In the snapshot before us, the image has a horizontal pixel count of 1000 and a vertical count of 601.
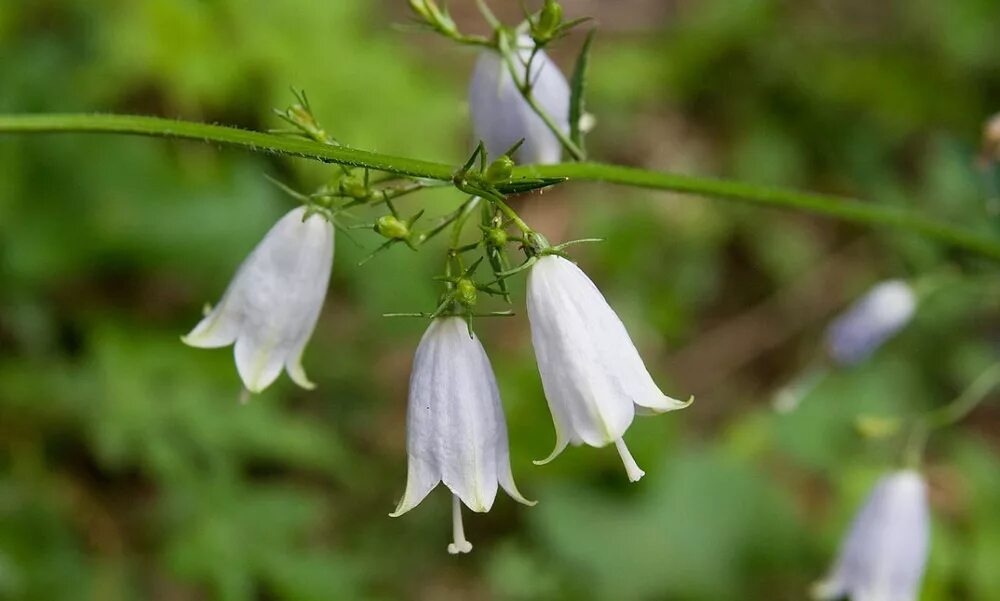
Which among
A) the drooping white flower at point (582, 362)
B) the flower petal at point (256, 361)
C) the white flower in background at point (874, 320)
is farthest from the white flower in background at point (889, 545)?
the flower petal at point (256, 361)

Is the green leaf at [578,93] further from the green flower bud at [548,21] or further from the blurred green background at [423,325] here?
the blurred green background at [423,325]

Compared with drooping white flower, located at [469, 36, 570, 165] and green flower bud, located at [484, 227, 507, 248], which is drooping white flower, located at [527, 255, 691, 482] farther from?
drooping white flower, located at [469, 36, 570, 165]

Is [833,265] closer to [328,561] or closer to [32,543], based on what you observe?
[328,561]

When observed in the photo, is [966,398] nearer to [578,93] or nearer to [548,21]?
[578,93]

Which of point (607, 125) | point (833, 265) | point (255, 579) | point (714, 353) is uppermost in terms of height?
point (607, 125)

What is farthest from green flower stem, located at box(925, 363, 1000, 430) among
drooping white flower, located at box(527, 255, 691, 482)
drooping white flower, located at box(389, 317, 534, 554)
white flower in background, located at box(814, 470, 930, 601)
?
drooping white flower, located at box(389, 317, 534, 554)

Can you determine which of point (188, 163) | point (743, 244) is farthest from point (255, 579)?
point (743, 244)
